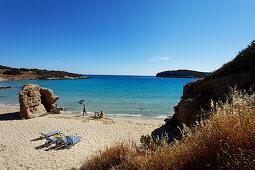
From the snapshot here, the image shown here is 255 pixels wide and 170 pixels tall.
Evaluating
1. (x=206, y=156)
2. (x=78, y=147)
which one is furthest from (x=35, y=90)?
(x=206, y=156)

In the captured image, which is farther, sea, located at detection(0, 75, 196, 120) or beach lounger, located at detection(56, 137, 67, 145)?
sea, located at detection(0, 75, 196, 120)

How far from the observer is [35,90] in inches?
504

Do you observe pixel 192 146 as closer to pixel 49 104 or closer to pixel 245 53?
pixel 245 53

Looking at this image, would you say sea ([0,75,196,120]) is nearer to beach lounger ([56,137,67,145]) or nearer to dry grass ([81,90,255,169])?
beach lounger ([56,137,67,145])

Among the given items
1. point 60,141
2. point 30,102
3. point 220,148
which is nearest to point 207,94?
point 220,148

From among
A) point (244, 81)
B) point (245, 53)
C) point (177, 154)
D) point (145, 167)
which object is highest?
point (245, 53)

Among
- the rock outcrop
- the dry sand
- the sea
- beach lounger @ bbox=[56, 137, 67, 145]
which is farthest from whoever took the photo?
the sea

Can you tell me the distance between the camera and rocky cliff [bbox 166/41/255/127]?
670 centimetres

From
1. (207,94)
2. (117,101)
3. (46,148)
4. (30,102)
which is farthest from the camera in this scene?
(117,101)

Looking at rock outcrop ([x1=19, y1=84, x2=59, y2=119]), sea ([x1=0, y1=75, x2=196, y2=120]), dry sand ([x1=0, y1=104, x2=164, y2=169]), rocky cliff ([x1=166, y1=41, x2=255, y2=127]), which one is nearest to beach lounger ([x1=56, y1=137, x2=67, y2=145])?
dry sand ([x1=0, y1=104, x2=164, y2=169])

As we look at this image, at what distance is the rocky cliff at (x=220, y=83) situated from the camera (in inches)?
264

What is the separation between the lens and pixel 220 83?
24.4 feet

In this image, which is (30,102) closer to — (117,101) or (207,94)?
(117,101)

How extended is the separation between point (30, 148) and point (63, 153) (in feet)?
6.61
